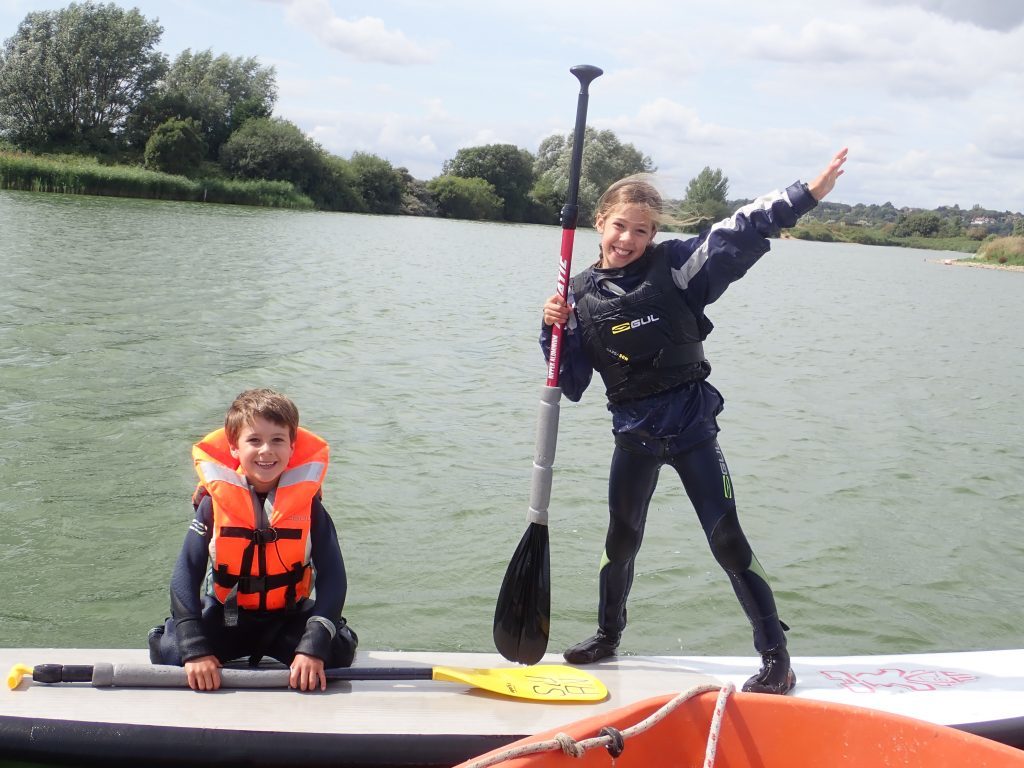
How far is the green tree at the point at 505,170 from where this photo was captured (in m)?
66.4

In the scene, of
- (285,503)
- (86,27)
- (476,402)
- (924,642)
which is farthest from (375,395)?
(86,27)

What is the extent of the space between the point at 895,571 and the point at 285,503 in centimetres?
459

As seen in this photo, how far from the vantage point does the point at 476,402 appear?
9742 mm

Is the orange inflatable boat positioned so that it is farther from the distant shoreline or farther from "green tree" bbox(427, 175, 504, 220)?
"green tree" bbox(427, 175, 504, 220)

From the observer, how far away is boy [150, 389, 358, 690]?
3066mm

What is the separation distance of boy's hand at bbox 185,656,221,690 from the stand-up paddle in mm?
1000

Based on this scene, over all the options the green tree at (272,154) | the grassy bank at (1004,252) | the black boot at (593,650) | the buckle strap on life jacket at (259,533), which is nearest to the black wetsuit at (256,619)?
the buckle strap on life jacket at (259,533)

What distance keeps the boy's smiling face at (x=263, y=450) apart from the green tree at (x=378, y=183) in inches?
2161

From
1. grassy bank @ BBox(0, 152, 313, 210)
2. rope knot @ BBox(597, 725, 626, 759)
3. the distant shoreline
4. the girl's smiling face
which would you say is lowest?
rope knot @ BBox(597, 725, 626, 759)

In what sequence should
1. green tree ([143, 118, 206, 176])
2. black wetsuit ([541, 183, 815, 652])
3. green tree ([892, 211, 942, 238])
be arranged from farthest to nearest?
green tree ([892, 211, 942, 238]), green tree ([143, 118, 206, 176]), black wetsuit ([541, 183, 815, 652])

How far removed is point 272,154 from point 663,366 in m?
51.2

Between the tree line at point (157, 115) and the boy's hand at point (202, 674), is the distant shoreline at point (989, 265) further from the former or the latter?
the boy's hand at point (202, 674)

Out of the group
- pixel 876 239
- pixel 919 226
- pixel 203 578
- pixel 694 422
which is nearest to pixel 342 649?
pixel 203 578

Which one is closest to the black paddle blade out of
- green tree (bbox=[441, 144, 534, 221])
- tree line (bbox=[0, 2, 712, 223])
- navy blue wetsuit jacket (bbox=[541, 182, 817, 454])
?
navy blue wetsuit jacket (bbox=[541, 182, 817, 454])
